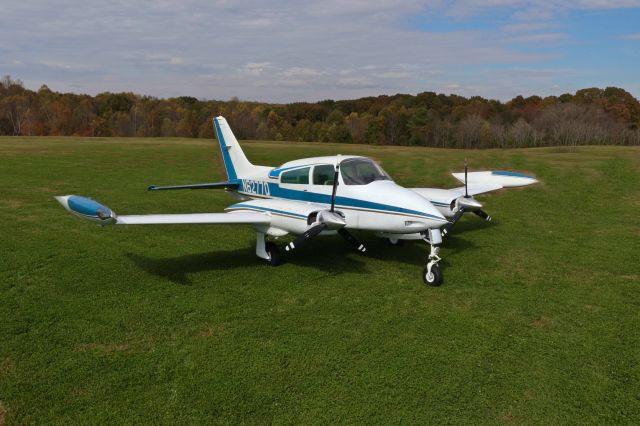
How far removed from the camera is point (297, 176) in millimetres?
12789

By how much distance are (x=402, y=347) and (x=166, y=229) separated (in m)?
10.6

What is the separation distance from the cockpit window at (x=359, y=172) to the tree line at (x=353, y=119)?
8536 centimetres

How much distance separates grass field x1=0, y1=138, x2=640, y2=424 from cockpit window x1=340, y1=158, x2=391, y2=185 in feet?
7.77

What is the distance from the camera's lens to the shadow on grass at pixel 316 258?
11.8 m

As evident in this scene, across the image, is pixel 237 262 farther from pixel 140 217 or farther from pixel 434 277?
pixel 434 277

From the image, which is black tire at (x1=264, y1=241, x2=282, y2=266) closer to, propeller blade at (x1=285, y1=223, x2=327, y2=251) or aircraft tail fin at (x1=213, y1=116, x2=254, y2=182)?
propeller blade at (x1=285, y1=223, x2=327, y2=251)

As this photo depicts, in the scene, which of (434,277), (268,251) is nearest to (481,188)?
(434,277)

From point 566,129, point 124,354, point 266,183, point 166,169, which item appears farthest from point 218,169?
point 566,129

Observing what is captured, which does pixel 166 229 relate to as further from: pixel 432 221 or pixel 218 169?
pixel 218 169

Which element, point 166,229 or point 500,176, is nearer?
point 166,229

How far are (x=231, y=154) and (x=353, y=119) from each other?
345ft

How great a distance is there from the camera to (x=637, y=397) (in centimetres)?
641

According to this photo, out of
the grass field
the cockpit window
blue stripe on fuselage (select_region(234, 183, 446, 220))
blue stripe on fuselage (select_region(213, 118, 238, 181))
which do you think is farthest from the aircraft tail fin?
the cockpit window

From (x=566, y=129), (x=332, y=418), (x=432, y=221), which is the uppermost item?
(x=566, y=129)
